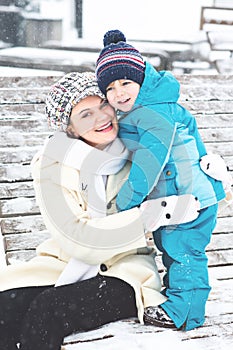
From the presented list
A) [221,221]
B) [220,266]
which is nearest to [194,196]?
[220,266]

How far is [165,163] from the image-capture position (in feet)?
6.61

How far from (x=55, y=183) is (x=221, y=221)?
69.7 inches

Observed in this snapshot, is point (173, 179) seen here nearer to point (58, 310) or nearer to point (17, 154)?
point (58, 310)

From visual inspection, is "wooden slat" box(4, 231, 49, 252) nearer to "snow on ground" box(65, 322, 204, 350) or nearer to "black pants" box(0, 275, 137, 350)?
"black pants" box(0, 275, 137, 350)

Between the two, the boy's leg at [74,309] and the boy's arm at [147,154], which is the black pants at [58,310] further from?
the boy's arm at [147,154]

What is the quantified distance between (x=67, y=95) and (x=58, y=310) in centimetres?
79

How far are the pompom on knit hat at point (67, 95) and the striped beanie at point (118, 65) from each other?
0.04m

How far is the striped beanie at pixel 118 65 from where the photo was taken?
6.64 feet

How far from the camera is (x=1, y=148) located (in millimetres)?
3992

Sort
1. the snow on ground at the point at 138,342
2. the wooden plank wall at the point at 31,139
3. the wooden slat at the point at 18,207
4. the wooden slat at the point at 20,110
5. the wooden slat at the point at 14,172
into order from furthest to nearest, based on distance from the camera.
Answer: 1. the wooden slat at the point at 20,110
2. the wooden slat at the point at 14,172
3. the wooden slat at the point at 18,207
4. the wooden plank wall at the point at 31,139
5. the snow on ground at the point at 138,342

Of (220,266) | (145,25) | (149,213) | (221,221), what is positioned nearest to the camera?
(149,213)

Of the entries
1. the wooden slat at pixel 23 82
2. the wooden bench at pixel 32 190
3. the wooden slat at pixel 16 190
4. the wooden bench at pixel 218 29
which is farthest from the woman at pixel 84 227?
the wooden bench at pixel 218 29

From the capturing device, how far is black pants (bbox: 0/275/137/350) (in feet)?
6.32

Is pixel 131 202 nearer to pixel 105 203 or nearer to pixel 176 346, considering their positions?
pixel 105 203
